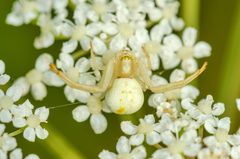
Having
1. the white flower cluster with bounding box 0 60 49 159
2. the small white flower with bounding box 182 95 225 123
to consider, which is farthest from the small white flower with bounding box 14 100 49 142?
the small white flower with bounding box 182 95 225 123

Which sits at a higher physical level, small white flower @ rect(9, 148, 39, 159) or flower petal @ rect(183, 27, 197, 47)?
flower petal @ rect(183, 27, 197, 47)

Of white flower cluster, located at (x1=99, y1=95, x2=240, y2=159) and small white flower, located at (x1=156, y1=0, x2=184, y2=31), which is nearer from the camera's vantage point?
white flower cluster, located at (x1=99, y1=95, x2=240, y2=159)

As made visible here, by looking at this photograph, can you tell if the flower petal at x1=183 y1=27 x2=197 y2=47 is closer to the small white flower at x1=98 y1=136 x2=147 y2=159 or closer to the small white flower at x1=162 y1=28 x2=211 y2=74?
the small white flower at x1=162 y1=28 x2=211 y2=74

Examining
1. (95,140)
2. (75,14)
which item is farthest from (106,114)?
(75,14)

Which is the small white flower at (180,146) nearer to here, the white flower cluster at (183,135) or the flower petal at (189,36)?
the white flower cluster at (183,135)

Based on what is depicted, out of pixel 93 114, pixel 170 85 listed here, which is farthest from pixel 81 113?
pixel 170 85

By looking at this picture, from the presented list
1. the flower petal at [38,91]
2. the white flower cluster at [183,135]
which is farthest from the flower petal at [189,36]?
the flower petal at [38,91]

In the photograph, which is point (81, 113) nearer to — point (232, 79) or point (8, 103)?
point (8, 103)
